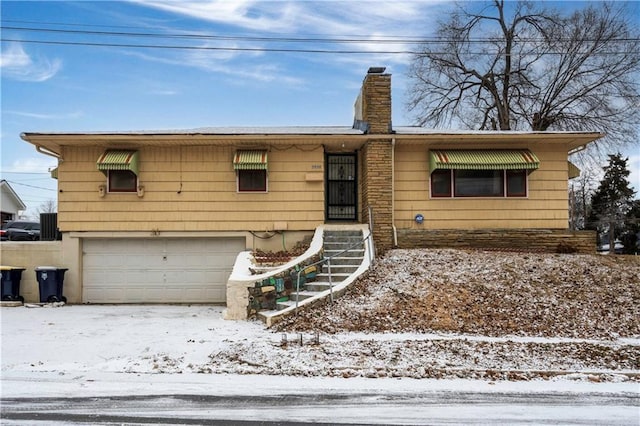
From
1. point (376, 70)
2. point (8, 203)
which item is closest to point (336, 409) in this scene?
point (376, 70)

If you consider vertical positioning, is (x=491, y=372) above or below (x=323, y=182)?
below

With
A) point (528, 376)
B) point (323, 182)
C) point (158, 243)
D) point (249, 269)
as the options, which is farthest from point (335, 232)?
point (528, 376)

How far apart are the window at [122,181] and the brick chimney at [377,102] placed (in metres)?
6.56

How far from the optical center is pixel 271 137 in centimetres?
1353

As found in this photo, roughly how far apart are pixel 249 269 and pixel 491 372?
6240 millimetres

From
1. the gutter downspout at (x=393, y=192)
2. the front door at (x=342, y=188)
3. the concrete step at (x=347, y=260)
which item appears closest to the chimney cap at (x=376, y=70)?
the gutter downspout at (x=393, y=192)

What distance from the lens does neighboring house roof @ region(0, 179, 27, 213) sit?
A: 39547mm

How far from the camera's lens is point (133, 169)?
1339cm

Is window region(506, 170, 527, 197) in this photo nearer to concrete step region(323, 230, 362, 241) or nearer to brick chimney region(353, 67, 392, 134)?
brick chimney region(353, 67, 392, 134)

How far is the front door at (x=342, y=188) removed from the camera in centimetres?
1484

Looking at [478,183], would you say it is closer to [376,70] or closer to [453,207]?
[453,207]

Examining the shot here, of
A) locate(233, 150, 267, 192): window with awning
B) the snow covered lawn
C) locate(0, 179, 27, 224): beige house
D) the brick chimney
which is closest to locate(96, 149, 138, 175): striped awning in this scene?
locate(233, 150, 267, 192): window with awning

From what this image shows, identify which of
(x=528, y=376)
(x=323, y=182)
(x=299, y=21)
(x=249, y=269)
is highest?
(x=299, y=21)

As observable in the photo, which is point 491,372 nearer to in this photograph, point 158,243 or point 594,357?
point 594,357
